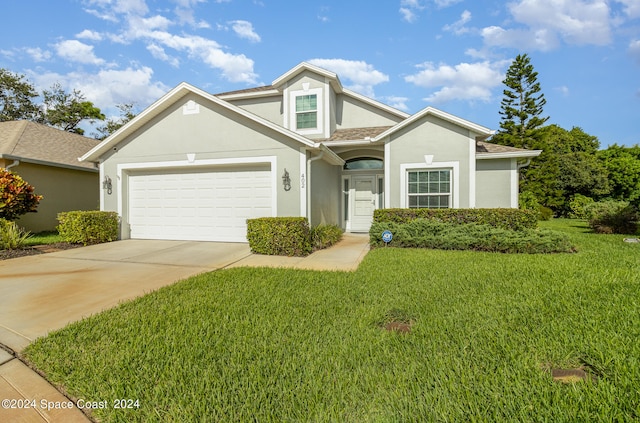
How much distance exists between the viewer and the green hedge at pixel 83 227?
905 centimetres

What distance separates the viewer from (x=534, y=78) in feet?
75.6

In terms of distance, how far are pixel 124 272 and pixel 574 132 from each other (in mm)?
35246

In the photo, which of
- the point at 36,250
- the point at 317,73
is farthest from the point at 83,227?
the point at 317,73

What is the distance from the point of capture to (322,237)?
29.1 feet

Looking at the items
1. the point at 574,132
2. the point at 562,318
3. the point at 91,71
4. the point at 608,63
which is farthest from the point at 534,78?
the point at 91,71

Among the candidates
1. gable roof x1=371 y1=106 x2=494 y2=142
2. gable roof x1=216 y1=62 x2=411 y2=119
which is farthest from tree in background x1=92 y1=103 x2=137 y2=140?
gable roof x1=371 y1=106 x2=494 y2=142

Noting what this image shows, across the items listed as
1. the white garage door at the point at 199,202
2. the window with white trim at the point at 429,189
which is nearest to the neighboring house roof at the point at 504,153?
the window with white trim at the point at 429,189

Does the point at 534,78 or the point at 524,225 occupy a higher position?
the point at 534,78

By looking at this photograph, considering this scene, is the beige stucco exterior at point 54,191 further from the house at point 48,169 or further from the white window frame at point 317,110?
the white window frame at point 317,110

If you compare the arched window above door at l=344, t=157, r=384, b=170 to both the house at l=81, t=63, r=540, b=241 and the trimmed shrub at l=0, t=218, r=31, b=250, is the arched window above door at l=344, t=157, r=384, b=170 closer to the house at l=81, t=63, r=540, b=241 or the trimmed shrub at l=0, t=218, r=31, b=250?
the house at l=81, t=63, r=540, b=241

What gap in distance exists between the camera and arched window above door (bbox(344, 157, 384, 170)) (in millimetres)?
A: 12203

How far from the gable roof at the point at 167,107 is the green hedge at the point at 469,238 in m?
3.35

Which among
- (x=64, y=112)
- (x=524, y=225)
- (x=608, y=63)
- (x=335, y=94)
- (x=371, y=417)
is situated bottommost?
(x=371, y=417)

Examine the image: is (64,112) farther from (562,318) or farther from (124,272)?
(562,318)
